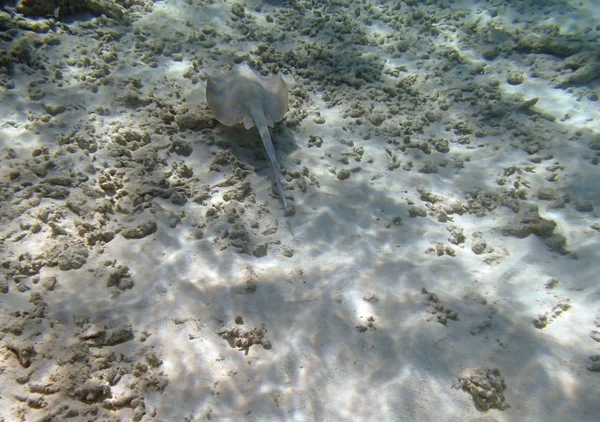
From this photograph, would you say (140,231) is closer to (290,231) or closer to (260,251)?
(260,251)

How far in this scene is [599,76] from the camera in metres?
6.35

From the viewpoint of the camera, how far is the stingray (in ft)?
15.0

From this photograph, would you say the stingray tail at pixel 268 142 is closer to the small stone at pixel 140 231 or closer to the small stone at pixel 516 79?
the small stone at pixel 140 231

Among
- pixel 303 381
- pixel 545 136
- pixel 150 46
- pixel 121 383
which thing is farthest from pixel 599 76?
pixel 121 383

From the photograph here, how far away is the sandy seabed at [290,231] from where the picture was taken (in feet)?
9.12

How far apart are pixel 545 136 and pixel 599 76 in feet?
7.50

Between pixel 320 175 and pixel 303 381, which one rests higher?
pixel 320 175

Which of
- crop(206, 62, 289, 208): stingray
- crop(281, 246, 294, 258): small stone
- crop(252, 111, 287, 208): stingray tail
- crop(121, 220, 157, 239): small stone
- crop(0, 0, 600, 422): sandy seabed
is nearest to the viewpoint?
crop(0, 0, 600, 422): sandy seabed

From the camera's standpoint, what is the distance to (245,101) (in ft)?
15.1

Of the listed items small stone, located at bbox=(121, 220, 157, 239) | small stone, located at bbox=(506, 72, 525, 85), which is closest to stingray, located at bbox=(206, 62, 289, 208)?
small stone, located at bbox=(121, 220, 157, 239)

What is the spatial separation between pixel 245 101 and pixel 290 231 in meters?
1.83

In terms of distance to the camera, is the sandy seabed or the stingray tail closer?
the sandy seabed

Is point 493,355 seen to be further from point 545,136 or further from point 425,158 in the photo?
point 545,136

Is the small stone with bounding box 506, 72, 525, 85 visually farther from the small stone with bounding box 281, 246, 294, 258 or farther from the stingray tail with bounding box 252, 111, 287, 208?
the small stone with bounding box 281, 246, 294, 258
